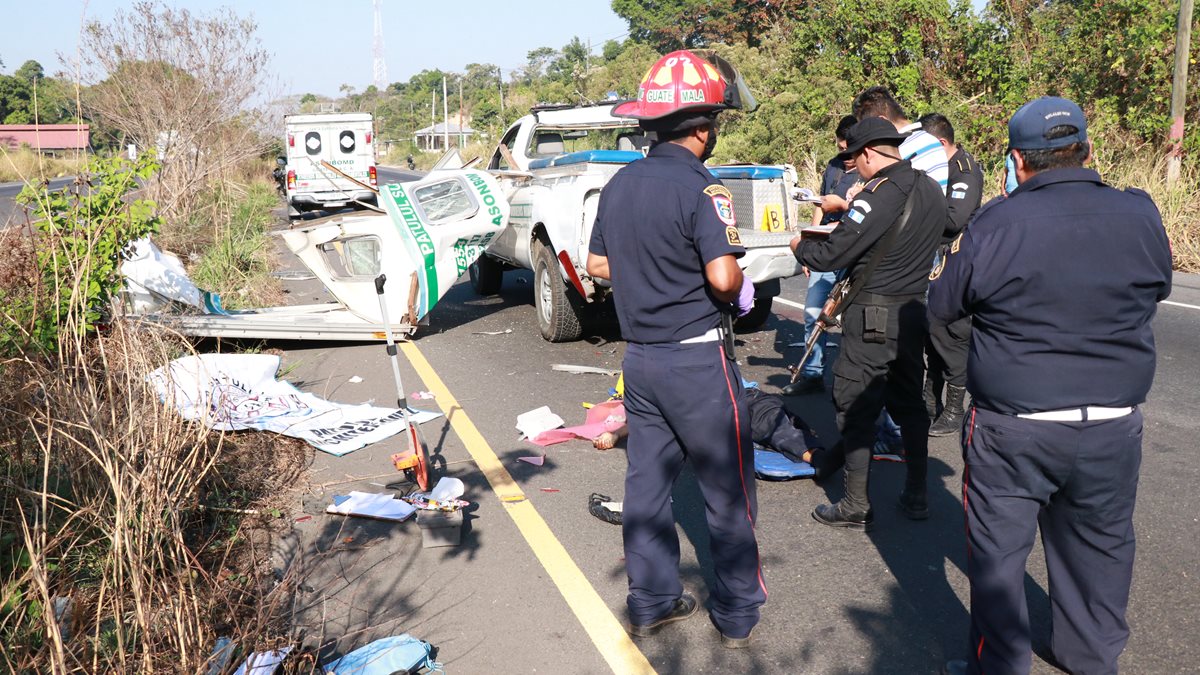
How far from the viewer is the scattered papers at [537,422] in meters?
6.49

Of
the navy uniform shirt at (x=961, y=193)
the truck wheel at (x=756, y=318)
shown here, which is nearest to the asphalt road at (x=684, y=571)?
the navy uniform shirt at (x=961, y=193)

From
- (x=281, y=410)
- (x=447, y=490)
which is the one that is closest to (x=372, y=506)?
(x=447, y=490)

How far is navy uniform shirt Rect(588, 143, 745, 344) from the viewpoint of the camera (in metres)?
3.40

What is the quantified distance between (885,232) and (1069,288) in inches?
66.5

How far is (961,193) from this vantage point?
6125 millimetres

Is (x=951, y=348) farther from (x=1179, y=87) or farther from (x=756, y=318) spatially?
(x=1179, y=87)

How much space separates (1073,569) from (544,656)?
6.16 feet

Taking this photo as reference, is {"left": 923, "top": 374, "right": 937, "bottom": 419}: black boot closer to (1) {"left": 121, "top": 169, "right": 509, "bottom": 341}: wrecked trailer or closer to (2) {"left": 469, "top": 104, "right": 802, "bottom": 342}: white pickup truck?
(2) {"left": 469, "top": 104, "right": 802, "bottom": 342}: white pickup truck

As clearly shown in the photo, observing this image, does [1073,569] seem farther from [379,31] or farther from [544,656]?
[379,31]

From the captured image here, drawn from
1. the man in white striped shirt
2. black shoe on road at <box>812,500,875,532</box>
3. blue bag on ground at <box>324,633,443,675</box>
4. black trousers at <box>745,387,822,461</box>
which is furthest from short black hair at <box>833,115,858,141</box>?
blue bag on ground at <box>324,633,443,675</box>

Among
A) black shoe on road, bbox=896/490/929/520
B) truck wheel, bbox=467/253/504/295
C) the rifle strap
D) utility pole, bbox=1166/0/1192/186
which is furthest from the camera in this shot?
utility pole, bbox=1166/0/1192/186

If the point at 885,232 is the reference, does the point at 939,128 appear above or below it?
above

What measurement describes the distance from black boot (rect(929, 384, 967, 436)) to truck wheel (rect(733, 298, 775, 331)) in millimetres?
3066

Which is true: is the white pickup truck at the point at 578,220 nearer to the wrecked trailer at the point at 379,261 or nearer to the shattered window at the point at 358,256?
the wrecked trailer at the point at 379,261
